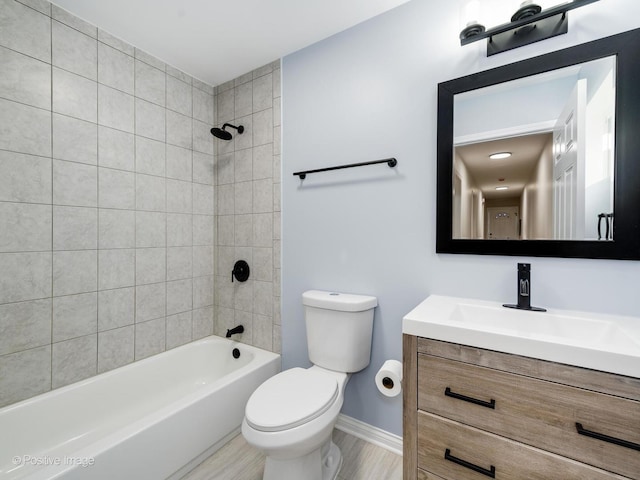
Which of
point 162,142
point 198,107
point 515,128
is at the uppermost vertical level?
point 198,107

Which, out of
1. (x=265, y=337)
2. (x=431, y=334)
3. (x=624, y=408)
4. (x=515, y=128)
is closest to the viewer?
(x=624, y=408)

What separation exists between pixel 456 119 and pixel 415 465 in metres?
1.47

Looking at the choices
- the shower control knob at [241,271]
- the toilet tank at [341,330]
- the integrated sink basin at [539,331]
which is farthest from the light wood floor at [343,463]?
the shower control knob at [241,271]

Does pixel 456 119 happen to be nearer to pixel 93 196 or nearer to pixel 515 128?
A: pixel 515 128

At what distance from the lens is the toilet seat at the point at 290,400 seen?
1.11 m

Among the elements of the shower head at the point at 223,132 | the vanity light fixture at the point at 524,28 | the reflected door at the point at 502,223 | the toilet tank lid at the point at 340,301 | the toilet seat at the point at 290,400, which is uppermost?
the vanity light fixture at the point at 524,28

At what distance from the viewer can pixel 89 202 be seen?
1.65m

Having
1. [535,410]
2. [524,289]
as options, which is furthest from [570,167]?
[535,410]

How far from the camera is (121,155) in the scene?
178 cm

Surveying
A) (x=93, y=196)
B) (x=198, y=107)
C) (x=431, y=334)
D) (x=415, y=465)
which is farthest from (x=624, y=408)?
(x=198, y=107)

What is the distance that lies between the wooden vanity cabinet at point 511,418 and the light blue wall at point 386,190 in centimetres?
47

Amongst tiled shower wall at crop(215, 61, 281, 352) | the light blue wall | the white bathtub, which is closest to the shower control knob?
tiled shower wall at crop(215, 61, 281, 352)

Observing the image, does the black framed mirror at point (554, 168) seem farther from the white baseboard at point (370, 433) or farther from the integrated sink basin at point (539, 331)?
the white baseboard at point (370, 433)

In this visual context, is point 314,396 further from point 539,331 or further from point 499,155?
point 499,155
